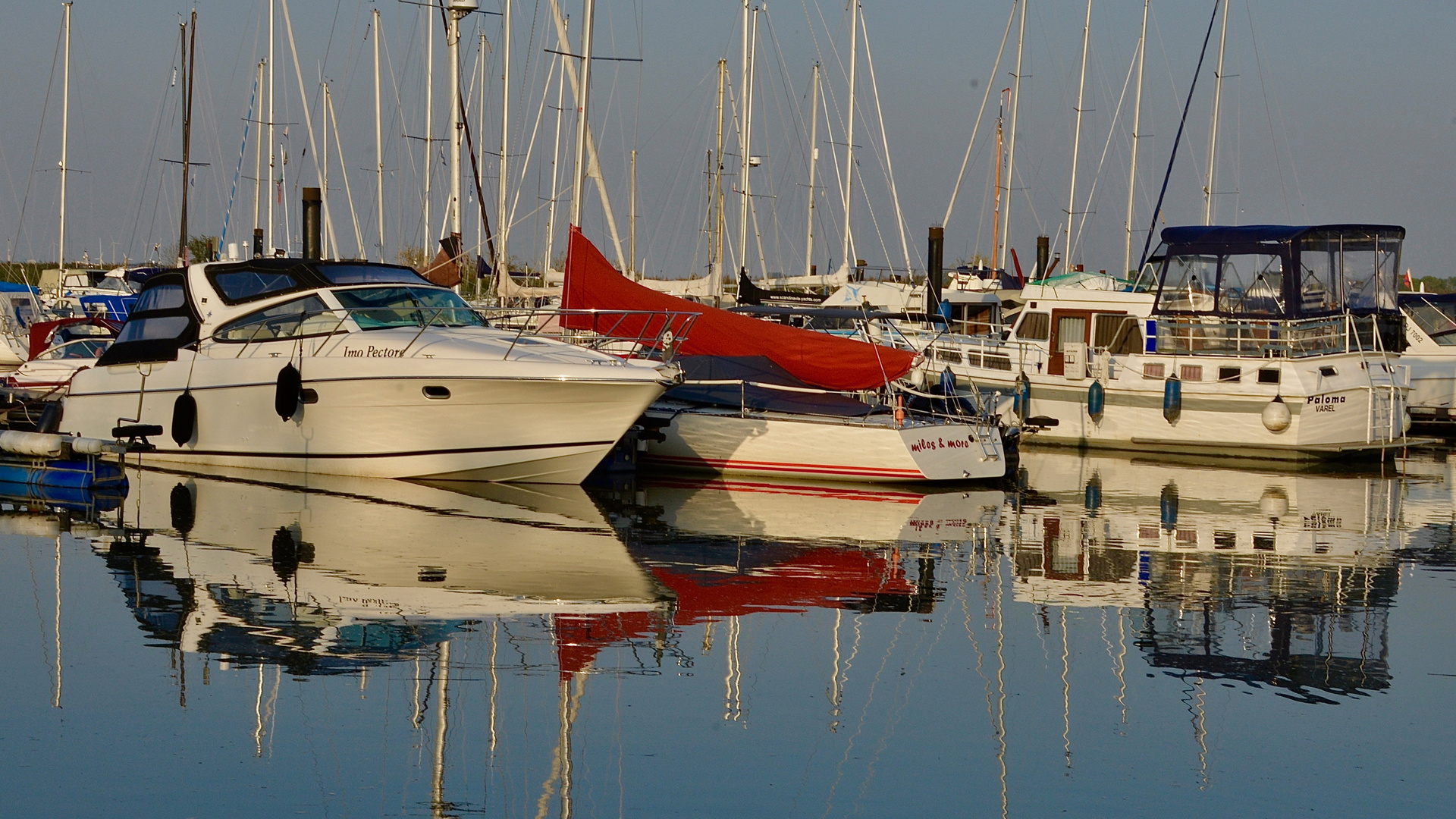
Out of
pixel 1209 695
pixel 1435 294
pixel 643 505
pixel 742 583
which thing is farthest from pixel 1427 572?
pixel 1435 294

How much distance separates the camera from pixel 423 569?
11109mm

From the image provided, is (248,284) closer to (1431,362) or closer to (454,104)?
(454,104)

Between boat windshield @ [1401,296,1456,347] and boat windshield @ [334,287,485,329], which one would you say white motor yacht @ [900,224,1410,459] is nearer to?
boat windshield @ [334,287,485,329]

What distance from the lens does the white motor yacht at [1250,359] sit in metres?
21.2

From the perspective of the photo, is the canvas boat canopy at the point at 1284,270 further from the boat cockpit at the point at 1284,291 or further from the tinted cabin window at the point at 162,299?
the tinted cabin window at the point at 162,299

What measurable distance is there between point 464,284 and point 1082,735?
30.6 meters

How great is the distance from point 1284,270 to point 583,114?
1070cm

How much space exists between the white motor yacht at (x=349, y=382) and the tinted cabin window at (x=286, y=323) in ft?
0.06

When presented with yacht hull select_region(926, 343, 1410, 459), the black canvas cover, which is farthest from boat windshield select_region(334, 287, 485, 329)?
yacht hull select_region(926, 343, 1410, 459)

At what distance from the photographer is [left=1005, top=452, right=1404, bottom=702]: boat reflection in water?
9.20 metres

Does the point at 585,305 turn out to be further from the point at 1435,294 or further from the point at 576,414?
the point at 1435,294

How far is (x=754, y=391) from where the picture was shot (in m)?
18.2

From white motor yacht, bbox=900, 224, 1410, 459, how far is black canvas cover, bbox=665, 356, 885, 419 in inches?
118

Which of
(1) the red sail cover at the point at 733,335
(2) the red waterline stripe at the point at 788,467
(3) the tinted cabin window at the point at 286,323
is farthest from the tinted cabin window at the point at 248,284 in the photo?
(2) the red waterline stripe at the point at 788,467
